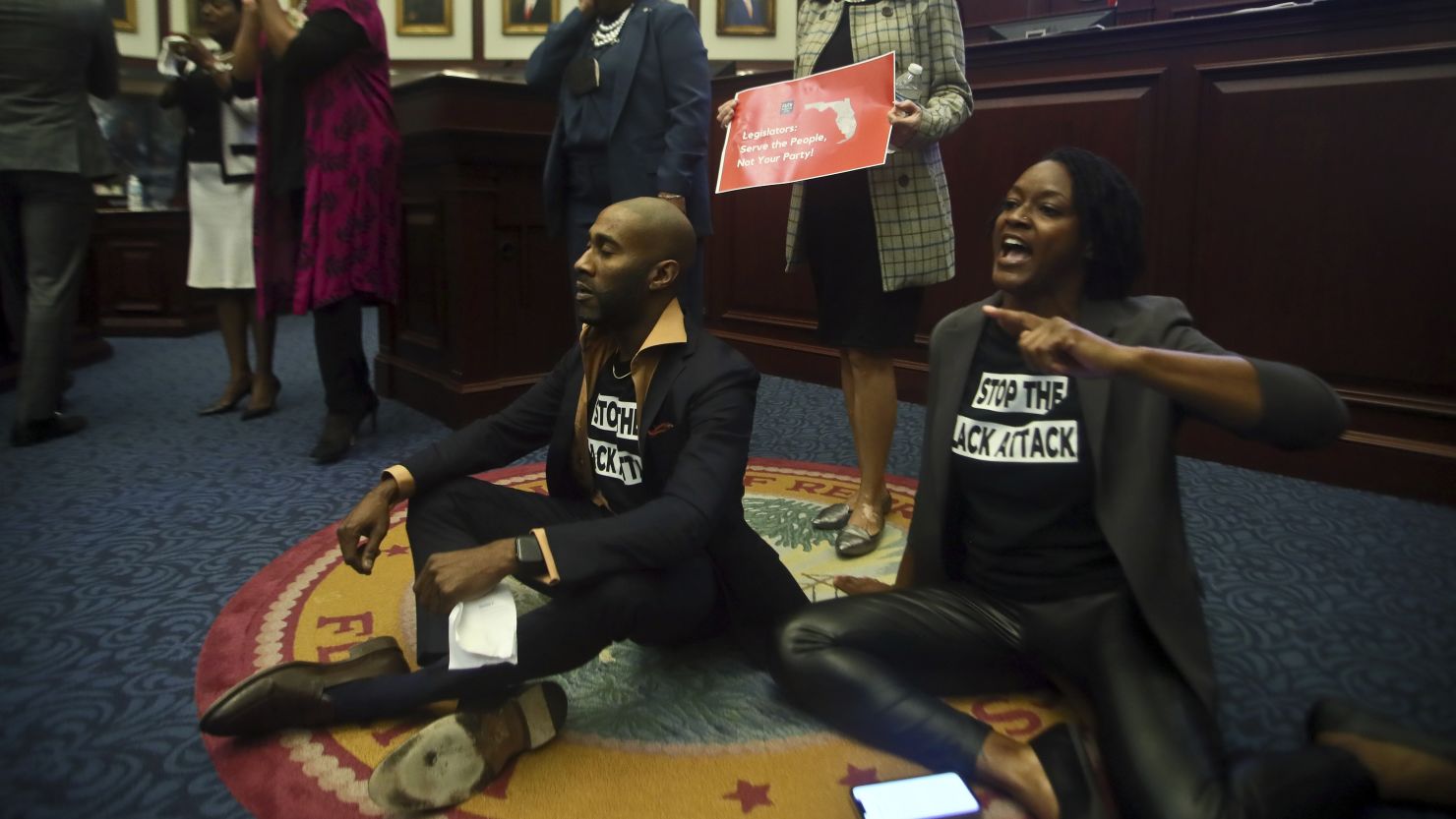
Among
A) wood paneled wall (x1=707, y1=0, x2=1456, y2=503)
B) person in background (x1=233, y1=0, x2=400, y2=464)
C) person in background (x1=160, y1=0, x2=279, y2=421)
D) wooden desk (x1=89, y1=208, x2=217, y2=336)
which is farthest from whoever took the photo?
wooden desk (x1=89, y1=208, x2=217, y2=336)

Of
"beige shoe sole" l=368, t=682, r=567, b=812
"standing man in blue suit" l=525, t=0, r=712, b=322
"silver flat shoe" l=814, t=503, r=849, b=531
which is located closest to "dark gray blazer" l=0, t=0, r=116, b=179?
"standing man in blue suit" l=525, t=0, r=712, b=322

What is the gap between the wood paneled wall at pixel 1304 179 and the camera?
268 cm

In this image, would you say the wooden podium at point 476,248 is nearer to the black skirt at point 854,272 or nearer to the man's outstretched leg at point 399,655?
the black skirt at point 854,272

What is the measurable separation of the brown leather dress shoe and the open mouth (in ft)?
3.85

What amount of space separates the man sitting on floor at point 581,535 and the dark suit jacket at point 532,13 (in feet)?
18.2

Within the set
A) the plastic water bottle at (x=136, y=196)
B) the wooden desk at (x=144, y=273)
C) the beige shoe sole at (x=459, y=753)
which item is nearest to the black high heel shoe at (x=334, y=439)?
the beige shoe sole at (x=459, y=753)

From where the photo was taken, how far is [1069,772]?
1.29 m

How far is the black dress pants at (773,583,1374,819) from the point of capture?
1211 millimetres

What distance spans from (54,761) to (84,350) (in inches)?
161

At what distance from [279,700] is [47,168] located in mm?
2590

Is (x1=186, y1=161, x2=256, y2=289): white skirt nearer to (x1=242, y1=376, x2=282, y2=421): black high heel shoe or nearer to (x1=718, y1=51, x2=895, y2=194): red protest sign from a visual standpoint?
(x1=242, y1=376, x2=282, y2=421): black high heel shoe

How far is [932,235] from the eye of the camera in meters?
2.25

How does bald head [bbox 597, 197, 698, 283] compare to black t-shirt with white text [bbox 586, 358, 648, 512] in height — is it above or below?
above

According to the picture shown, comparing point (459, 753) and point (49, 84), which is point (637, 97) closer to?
point (459, 753)
